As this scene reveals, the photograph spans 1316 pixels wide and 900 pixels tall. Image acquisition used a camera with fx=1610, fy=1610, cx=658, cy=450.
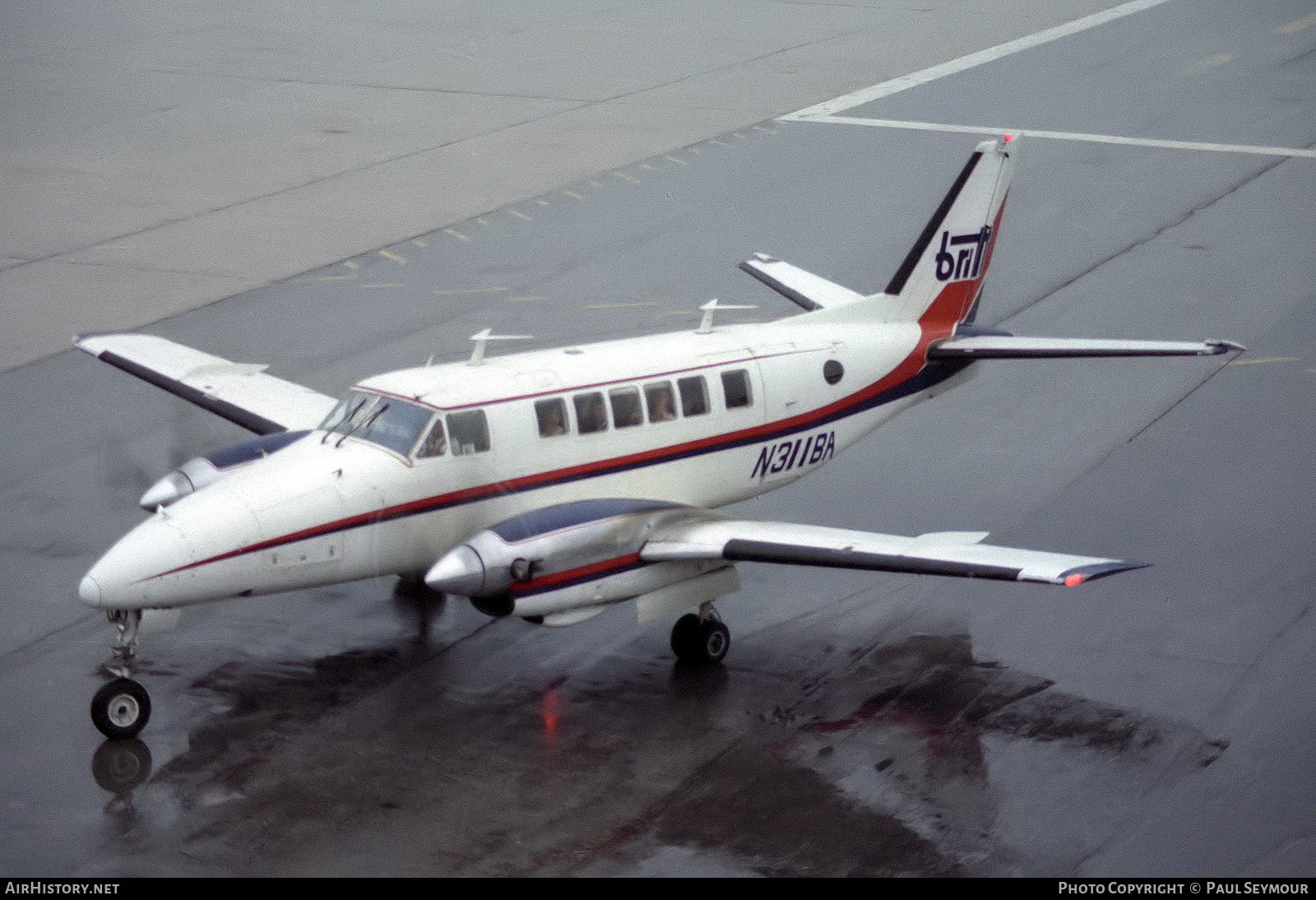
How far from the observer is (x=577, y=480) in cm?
1806

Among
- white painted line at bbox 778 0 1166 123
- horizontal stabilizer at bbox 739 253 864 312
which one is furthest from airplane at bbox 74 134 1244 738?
white painted line at bbox 778 0 1166 123

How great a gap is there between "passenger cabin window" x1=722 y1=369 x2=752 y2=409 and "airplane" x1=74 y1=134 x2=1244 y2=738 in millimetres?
22

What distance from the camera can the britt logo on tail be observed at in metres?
21.2

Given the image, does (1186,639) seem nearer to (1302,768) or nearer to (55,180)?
(1302,768)

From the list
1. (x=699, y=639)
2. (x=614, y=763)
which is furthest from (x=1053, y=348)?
(x=614, y=763)

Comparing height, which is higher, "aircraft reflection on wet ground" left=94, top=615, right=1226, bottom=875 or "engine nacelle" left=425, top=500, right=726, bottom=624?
"engine nacelle" left=425, top=500, right=726, bottom=624

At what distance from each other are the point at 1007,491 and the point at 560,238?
574 inches

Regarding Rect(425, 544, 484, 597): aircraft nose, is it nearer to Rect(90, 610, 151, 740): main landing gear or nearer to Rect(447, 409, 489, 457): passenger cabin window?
Rect(447, 409, 489, 457): passenger cabin window

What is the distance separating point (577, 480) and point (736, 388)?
2.37m

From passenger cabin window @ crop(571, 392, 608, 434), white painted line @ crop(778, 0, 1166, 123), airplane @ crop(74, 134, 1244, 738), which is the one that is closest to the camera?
airplane @ crop(74, 134, 1244, 738)

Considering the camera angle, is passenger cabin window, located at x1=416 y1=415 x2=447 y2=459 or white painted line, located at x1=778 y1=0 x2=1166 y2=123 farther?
white painted line, located at x1=778 y1=0 x2=1166 y2=123

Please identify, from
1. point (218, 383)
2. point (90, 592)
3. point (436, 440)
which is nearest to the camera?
point (90, 592)

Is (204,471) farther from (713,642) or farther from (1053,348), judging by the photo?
(1053,348)

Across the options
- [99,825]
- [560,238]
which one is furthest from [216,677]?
[560,238]
